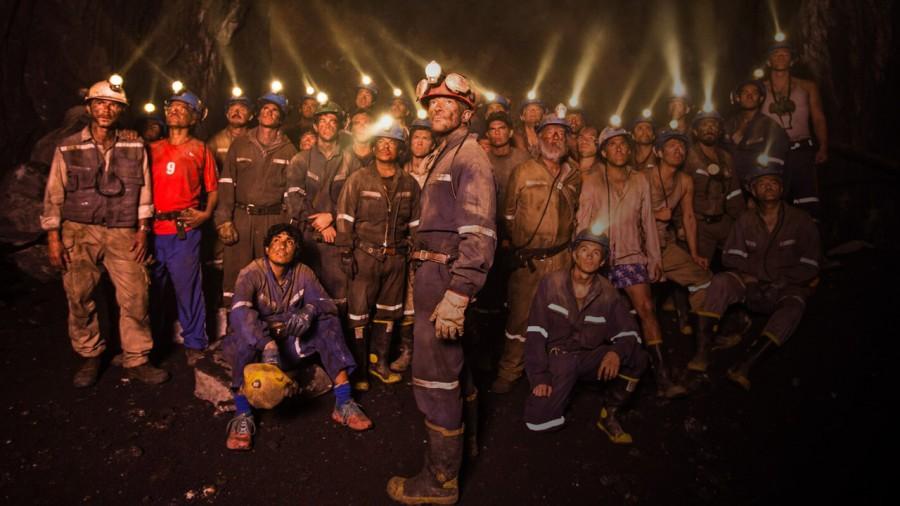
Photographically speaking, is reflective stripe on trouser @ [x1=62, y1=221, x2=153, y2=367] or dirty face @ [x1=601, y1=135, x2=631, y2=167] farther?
dirty face @ [x1=601, y1=135, x2=631, y2=167]

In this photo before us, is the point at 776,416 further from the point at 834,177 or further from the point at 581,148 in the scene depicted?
the point at 834,177

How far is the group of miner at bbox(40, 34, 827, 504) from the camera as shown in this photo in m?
3.43

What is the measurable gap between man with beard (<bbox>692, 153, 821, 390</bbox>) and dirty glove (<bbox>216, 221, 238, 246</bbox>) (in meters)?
5.01

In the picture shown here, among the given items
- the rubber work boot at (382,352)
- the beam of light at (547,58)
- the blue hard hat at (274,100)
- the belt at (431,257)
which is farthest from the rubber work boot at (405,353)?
the beam of light at (547,58)

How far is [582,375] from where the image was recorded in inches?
155

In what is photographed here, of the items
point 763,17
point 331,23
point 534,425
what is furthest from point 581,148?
point 331,23

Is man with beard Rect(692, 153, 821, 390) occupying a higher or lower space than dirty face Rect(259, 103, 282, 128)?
lower

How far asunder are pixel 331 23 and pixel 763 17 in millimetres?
9685

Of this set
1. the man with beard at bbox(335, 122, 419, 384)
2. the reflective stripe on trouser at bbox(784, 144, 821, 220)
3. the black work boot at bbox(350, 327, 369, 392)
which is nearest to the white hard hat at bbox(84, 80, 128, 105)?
the man with beard at bbox(335, 122, 419, 384)

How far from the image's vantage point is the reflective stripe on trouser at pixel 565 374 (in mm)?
3857

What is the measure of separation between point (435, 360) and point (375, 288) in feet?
6.16

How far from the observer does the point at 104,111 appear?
4.16 m

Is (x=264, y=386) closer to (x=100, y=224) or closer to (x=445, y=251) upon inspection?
(x=445, y=251)

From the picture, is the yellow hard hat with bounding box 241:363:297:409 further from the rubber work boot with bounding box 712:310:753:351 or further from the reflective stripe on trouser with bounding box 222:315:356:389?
the rubber work boot with bounding box 712:310:753:351
